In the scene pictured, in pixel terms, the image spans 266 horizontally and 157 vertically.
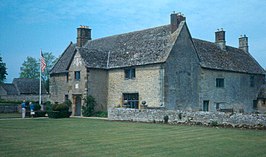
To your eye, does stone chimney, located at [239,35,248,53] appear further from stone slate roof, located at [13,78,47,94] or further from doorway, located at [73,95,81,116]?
stone slate roof, located at [13,78,47,94]

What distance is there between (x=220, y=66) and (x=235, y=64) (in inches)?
154

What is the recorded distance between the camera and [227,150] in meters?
11.4

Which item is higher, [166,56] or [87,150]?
[166,56]

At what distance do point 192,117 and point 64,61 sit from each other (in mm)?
22865

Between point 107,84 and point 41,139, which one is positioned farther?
point 107,84

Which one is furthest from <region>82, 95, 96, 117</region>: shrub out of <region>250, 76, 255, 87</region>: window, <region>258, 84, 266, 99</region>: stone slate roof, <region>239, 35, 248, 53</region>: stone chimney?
<region>239, 35, 248, 53</region>: stone chimney

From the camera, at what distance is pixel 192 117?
2255cm

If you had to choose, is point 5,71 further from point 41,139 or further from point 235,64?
point 41,139

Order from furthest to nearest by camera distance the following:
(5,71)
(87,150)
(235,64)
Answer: (5,71), (235,64), (87,150)

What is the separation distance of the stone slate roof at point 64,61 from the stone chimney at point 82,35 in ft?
4.55

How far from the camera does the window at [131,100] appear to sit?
31.8 metres

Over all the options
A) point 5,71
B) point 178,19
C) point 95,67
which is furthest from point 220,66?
point 5,71

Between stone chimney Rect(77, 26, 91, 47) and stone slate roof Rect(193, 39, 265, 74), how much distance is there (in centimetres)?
1413

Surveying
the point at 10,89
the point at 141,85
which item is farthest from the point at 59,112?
the point at 10,89
